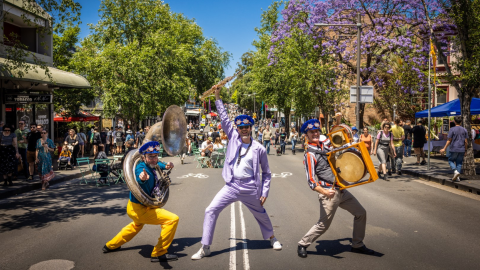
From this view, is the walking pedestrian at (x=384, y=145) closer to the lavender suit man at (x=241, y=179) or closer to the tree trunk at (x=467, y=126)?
the tree trunk at (x=467, y=126)

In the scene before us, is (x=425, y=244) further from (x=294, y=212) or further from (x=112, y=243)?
(x=112, y=243)

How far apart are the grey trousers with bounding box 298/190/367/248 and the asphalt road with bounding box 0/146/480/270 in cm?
25

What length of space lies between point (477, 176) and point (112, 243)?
11584 millimetres

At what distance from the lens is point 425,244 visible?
5801mm

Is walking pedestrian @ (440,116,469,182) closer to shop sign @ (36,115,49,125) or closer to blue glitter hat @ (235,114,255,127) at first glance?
blue glitter hat @ (235,114,255,127)

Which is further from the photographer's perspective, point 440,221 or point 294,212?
point 294,212

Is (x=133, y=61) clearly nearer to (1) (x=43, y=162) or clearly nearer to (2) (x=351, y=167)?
(1) (x=43, y=162)

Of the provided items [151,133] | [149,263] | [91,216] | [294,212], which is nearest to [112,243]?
[149,263]

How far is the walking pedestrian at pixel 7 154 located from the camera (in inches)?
443

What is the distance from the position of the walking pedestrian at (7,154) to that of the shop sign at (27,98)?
462 centimetres

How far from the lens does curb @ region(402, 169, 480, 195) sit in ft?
34.9

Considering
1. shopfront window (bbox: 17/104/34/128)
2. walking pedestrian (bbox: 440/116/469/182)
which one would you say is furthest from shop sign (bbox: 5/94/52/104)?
walking pedestrian (bbox: 440/116/469/182)

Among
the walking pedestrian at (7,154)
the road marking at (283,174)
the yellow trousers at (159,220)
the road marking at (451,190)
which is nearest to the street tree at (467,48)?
the road marking at (451,190)

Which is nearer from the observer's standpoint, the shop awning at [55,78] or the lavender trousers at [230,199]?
the lavender trousers at [230,199]
